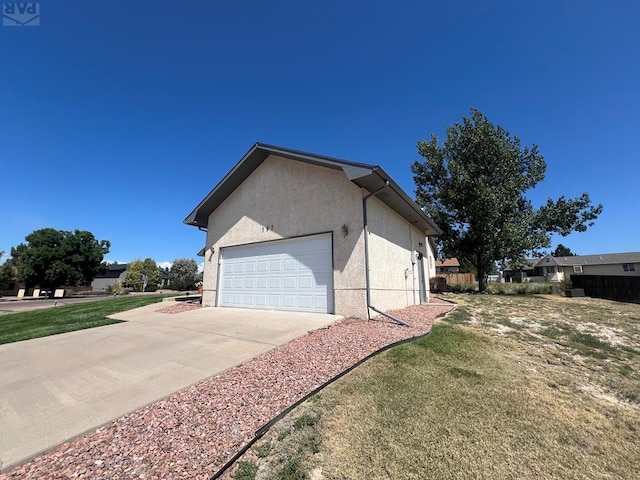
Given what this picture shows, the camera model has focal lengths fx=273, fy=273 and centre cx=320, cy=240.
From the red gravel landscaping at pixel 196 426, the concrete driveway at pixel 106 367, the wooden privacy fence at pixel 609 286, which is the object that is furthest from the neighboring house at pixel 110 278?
the wooden privacy fence at pixel 609 286

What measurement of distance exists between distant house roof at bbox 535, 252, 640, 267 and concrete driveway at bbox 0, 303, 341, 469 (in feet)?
159

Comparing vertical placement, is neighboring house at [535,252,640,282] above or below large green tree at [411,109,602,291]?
below

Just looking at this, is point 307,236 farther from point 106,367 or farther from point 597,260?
point 597,260

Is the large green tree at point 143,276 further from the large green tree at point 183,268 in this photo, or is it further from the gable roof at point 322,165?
the gable roof at point 322,165

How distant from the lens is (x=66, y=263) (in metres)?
34.9

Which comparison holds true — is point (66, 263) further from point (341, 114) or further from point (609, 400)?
point (609, 400)

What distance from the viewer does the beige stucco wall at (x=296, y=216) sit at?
7.99 meters

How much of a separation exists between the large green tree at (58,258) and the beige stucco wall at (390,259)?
1656 inches

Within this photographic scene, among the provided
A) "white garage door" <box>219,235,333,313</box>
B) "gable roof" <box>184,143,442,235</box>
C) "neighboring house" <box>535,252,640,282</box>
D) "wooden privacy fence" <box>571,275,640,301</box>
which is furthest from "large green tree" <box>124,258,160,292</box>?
"neighboring house" <box>535,252,640,282</box>

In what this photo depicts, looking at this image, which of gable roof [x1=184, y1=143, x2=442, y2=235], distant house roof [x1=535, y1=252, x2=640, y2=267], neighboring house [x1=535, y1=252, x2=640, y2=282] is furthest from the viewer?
distant house roof [x1=535, y1=252, x2=640, y2=267]

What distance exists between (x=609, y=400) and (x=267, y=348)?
528 cm

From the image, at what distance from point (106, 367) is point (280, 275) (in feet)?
18.5

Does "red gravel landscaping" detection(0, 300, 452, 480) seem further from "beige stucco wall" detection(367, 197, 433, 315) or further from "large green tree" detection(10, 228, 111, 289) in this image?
"large green tree" detection(10, 228, 111, 289)

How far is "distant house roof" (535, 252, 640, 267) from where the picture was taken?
35.7 meters
